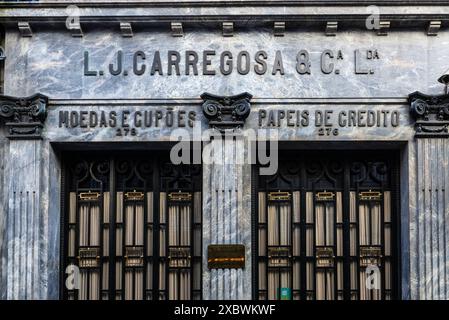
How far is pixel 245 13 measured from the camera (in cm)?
1588

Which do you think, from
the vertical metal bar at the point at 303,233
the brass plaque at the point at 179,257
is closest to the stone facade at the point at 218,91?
the brass plaque at the point at 179,257

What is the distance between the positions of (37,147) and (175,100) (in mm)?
2632

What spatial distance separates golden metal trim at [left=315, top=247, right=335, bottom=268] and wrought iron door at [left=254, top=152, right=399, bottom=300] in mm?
19

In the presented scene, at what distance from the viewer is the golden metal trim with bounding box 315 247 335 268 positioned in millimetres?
16281

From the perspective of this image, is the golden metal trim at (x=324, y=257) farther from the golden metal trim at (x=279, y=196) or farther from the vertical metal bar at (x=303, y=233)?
the golden metal trim at (x=279, y=196)

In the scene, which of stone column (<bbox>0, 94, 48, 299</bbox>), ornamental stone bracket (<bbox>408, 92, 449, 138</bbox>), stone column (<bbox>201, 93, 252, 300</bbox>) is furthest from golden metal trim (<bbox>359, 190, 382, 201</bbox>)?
stone column (<bbox>0, 94, 48, 299</bbox>)

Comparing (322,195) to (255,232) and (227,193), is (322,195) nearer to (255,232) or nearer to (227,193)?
(255,232)

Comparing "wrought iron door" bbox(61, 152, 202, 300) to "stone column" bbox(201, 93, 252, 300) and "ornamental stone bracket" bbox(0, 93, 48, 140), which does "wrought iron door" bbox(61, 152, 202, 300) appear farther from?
"ornamental stone bracket" bbox(0, 93, 48, 140)

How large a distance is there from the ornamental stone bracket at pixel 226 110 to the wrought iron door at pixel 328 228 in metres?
1.24

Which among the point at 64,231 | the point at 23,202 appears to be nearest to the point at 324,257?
the point at 64,231

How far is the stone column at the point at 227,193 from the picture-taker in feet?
51.4

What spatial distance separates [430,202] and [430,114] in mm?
1584

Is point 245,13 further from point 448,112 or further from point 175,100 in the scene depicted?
point 448,112

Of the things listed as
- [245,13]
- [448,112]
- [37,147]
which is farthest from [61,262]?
[448,112]
